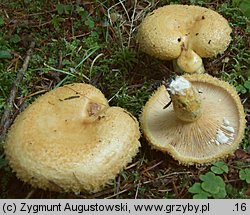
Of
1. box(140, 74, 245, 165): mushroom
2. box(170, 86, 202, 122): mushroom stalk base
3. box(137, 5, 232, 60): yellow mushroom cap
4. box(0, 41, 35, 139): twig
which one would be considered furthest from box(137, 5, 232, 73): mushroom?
box(0, 41, 35, 139): twig

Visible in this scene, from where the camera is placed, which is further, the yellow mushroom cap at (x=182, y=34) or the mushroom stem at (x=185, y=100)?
the yellow mushroom cap at (x=182, y=34)

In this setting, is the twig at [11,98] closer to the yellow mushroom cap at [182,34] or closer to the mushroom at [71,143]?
the mushroom at [71,143]

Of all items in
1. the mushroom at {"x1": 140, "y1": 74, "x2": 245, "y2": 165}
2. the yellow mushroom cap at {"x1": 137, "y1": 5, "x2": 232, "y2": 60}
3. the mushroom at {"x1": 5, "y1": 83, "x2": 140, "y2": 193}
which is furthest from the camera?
the yellow mushroom cap at {"x1": 137, "y1": 5, "x2": 232, "y2": 60}

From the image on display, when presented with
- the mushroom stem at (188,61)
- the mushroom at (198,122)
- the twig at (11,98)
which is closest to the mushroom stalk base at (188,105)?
the mushroom at (198,122)

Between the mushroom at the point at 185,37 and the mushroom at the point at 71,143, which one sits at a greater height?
the mushroom at the point at 185,37

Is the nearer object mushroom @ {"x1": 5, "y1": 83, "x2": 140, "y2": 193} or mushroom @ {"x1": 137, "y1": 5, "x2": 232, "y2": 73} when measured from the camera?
mushroom @ {"x1": 5, "y1": 83, "x2": 140, "y2": 193}

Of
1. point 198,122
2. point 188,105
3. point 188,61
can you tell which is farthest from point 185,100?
point 188,61

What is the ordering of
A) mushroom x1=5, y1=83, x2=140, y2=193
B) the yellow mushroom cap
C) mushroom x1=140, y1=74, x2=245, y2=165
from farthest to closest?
the yellow mushroom cap < mushroom x1=140, y1=74, x2=245, y2=165 < mushroom x1=5, y1=83, x2=140, y2=193

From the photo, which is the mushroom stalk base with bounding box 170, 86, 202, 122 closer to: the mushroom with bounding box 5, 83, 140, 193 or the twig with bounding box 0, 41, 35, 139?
the mushroom with bounding box 5, 83, 140, 193
